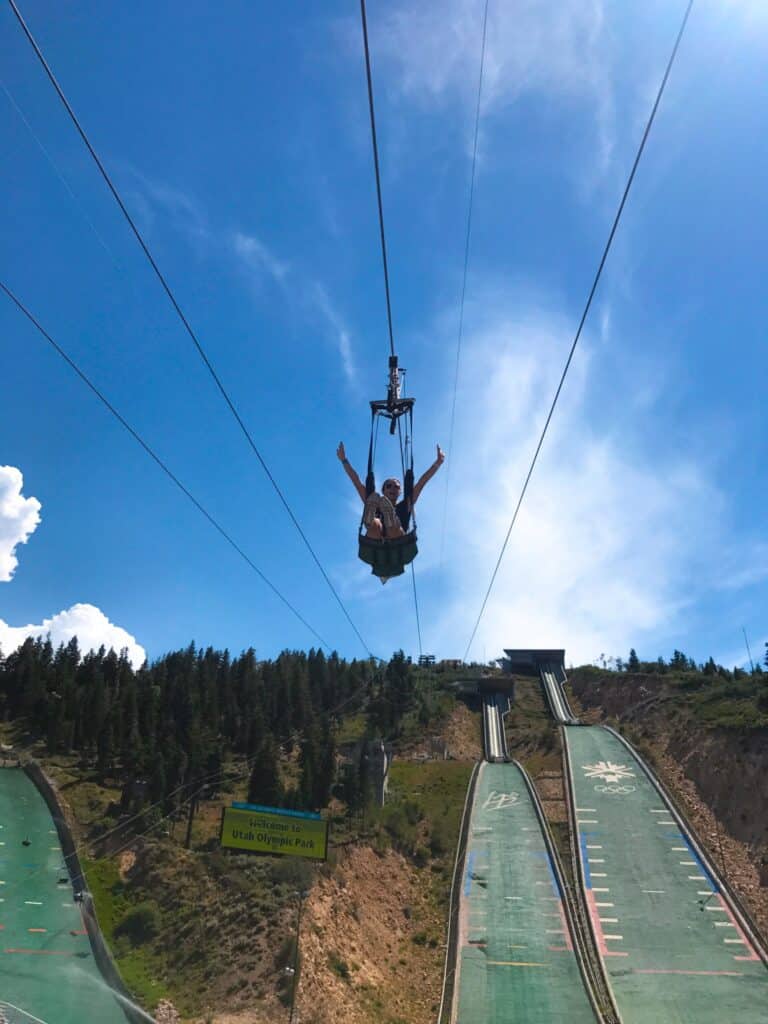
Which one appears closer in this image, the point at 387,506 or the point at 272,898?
the point at 387,506

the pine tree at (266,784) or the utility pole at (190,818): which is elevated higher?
the pine tree at (266,784)

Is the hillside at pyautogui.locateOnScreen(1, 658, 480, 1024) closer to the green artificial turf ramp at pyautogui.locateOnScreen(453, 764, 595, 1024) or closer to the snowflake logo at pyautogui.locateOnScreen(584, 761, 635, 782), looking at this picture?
the green artificial turf ramp at pyautogui.locateOnScreen(453, 764, 595, 1024)

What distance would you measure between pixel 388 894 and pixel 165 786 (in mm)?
26231

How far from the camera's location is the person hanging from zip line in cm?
1486

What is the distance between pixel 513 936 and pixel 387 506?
29.6m

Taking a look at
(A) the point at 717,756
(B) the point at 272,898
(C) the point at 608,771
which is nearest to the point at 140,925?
(B) the point at 272,898

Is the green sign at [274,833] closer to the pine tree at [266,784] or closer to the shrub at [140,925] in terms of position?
the shrub at [140,925]

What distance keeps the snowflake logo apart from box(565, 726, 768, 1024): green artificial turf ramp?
3297mm

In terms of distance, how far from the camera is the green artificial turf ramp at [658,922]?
90.4 feet

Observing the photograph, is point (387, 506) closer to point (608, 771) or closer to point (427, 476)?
point (427, 476)

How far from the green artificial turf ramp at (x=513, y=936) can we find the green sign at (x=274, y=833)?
31.0 ft

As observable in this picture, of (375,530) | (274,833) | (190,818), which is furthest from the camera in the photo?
(190,818)

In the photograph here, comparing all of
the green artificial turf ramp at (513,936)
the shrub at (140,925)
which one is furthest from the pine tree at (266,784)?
the shrub at (140,925)

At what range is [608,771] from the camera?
6131cm
